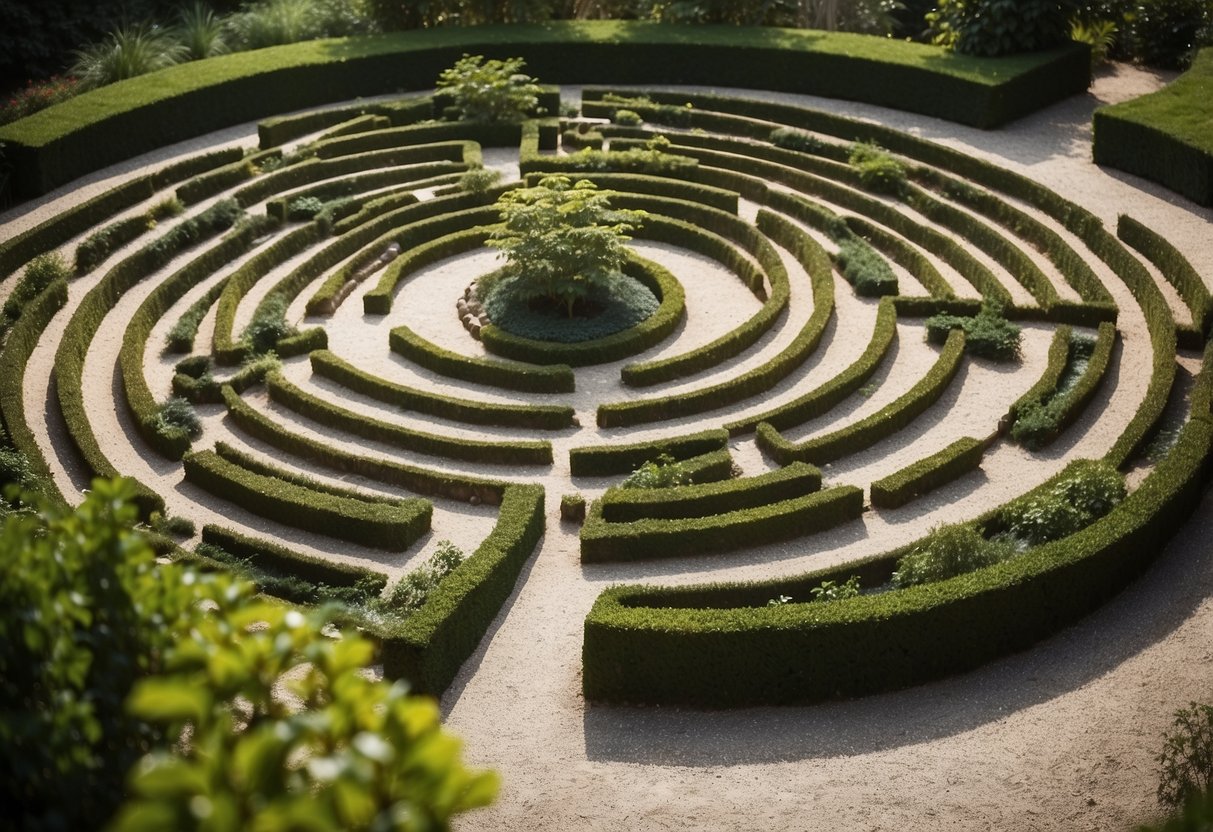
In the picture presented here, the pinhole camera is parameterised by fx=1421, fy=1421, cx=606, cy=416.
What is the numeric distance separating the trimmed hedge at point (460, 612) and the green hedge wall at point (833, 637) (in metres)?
2.21

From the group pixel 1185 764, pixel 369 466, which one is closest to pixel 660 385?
pixel 369 466

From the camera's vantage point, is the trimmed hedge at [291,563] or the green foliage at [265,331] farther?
the green foliage at [265,331]

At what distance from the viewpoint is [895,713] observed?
21.9 meters

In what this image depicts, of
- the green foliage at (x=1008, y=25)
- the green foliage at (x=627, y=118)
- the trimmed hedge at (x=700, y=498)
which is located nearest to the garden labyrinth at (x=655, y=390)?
the trimmed hedge at (x=700, y=498)

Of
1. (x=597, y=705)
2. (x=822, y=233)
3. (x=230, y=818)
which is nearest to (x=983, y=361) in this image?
(x=822, y=233)

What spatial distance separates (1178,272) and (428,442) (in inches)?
707

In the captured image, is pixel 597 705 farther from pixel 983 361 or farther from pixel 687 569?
pixel 983 361

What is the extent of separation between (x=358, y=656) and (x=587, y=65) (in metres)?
40.5

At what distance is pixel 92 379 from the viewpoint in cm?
3228

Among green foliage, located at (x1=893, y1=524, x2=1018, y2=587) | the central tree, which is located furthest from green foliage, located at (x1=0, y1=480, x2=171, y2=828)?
the central tree

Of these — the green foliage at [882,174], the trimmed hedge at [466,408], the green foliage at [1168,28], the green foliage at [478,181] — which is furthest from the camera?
the green foliage at [1168,28]

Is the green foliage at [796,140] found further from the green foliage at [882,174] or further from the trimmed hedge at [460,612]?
the trimmed hedge at [460,612]

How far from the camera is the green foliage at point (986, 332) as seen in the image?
32125 mm

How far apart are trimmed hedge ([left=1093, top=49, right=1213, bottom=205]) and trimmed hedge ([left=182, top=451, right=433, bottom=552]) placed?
885 inches
